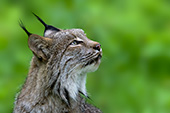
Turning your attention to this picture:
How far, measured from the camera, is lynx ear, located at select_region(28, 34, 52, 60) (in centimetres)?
693

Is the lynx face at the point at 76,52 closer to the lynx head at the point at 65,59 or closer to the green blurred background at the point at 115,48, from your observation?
the lynx head at the point at 65,59

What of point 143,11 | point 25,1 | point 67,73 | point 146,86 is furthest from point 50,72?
point 25,1

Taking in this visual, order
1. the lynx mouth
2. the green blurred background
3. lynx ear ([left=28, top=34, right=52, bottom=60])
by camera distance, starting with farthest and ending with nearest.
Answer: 1. the green blurred background
2. the lynx mouth
3. lynx ear ([left=28, top=34, right=52, bottom=60])

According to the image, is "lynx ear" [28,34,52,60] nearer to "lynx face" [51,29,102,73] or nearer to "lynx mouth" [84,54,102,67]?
"lynx face" [51,29,102,73]

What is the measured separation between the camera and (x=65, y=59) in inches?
275

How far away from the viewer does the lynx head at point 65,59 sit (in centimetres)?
696

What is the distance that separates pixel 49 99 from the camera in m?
7.11

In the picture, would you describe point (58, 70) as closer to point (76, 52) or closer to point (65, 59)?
point (65, 59)

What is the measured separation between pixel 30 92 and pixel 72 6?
2929mm

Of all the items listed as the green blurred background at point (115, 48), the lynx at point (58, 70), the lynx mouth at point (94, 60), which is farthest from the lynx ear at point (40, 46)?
the green blurred background at point (115, 48)

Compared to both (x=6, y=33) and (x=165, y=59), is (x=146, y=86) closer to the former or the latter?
(x=165, y=59)

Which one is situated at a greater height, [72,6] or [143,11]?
[72,6]

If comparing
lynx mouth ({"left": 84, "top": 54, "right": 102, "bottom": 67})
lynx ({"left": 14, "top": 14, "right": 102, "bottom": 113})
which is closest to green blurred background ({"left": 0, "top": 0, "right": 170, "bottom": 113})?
lynx ({"left": 14, "top": 14, "right": 102, "bottom": 113})

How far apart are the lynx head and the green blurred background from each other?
155cm
